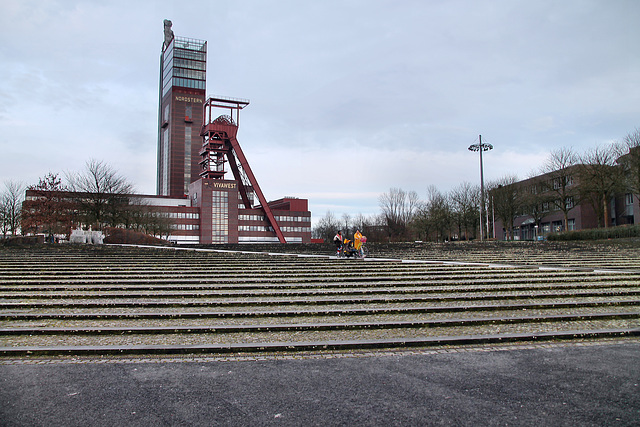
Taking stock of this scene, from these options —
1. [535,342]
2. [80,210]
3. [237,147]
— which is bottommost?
[535,342]

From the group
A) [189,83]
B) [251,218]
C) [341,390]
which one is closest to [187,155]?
[189,83]

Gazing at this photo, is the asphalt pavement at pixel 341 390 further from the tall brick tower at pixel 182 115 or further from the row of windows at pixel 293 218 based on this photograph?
the tall brick tower at pixel 182 115

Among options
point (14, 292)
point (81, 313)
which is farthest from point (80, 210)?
point (81, 313)

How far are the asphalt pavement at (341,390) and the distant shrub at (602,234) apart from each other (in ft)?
122

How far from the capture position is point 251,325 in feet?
29.5

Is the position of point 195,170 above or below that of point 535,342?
above

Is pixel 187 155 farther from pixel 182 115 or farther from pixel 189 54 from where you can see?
pixel 189 54

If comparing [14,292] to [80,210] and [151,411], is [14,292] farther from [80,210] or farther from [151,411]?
[80,210]

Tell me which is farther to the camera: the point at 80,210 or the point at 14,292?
the point at 80,210

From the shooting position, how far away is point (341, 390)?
18.1ft

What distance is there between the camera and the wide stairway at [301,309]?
8.02 m

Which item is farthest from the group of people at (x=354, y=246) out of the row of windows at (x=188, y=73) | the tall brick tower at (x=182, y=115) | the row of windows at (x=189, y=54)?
the row of windows at (x=189, y=54)

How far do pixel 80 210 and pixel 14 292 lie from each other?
3833 centimetres

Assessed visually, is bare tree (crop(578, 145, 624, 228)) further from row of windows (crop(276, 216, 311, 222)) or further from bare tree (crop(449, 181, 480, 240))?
row of windows (crop(276, 216, 311, 222))
